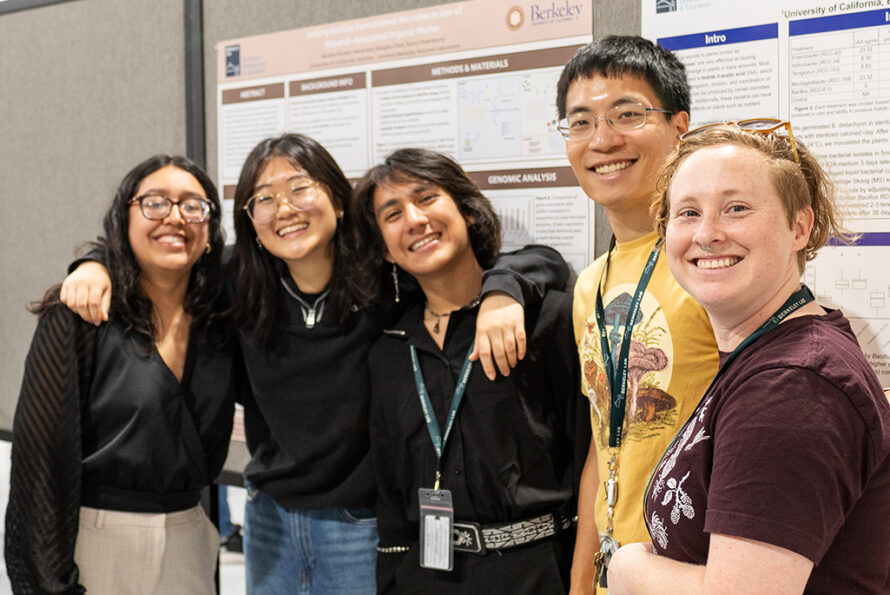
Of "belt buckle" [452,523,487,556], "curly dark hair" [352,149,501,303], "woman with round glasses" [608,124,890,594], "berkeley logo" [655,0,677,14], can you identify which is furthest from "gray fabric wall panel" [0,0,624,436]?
"woman with round glasses" [608,124,890,594]

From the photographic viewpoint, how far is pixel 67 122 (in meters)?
2.66

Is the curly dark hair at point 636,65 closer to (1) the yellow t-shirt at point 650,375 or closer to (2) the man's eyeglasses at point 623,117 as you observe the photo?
(2) the man's eyeglasses at point 623,117

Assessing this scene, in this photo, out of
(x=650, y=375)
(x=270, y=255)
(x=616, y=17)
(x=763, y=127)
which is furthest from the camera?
(x=270, y=255)

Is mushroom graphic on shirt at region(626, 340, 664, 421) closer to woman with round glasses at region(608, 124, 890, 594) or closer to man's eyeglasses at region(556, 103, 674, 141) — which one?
woman with round glasses at region(608, 124, 890, 594)

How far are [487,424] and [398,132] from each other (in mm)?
917

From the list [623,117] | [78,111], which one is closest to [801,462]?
[623,117]

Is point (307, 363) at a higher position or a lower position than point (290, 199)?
lower

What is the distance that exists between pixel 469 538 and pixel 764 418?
0.91 meters

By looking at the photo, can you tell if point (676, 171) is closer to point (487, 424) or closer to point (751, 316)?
point (751, 316)

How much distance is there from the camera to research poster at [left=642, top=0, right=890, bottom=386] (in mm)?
1534

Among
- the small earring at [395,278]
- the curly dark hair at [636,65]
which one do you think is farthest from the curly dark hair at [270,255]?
the curly dark hair at [636,65]

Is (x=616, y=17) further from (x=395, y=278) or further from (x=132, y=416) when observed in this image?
(x=132, y=416)

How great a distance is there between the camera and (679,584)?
2.98 ft

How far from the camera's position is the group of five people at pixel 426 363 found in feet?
3.23
